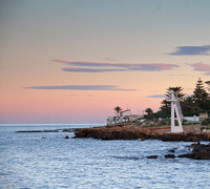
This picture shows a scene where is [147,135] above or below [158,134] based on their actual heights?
below

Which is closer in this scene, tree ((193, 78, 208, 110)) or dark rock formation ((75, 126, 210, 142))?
dark rock formation ((75, 126, 210, 142))

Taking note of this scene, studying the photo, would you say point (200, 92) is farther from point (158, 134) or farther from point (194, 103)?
point (158, 134)

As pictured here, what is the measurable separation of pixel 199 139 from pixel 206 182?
39795 mm

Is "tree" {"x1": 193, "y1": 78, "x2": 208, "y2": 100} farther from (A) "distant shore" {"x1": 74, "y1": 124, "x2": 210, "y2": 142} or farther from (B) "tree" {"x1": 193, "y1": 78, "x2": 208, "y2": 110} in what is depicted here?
(A) "distant shore" {"x1": 74, "y1": 124, "x2": 210, "y2": 142}

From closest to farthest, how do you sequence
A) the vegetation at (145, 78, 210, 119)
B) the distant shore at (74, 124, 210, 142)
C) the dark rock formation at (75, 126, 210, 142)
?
1. the dark rock formation at (75, 126, 210, 142)
2. the distant shore at (74, 124, 210, 142)
3. the vegetation at (145, 78, 210, 119)

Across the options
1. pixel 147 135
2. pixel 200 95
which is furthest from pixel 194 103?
pixel 147 135

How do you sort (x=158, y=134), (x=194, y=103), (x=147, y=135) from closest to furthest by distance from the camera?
(x=158, y=134), (x=147, y=135), (x=194, y=103)

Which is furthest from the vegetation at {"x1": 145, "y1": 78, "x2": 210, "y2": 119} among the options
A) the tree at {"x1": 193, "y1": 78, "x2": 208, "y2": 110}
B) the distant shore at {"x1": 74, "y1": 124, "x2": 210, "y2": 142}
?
the distant shore at {"x1": 74, "y1": 124, "x2": 210, "y2": 142}

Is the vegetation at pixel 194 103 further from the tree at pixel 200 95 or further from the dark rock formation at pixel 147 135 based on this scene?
the dark rock formation at pixel 147 135

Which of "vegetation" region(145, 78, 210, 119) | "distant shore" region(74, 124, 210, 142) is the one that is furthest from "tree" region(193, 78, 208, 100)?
"distant shore" region(74, 124, 210, 142)

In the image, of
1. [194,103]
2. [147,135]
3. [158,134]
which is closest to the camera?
[158,134]

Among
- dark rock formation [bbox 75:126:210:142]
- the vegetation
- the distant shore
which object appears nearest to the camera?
dark rock formation [bbox 75:126:210:142]

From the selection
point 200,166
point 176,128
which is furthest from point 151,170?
point 176,128

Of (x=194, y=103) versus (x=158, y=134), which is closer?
(x=158, y=134)
